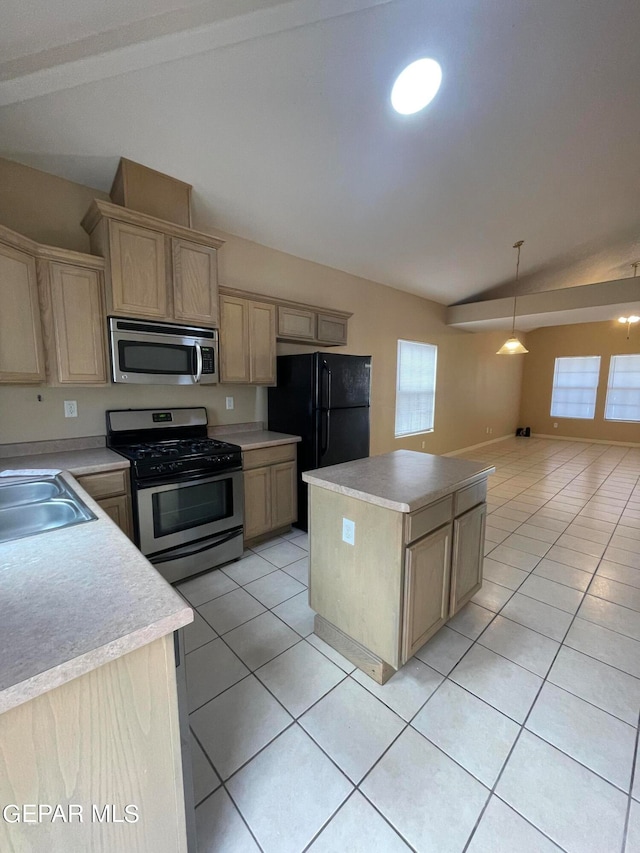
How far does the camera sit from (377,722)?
4.92 feet

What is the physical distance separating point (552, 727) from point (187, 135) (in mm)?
3616

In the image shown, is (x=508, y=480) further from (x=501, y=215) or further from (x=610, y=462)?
(x=501, y=215)

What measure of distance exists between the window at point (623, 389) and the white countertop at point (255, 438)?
26.4ft

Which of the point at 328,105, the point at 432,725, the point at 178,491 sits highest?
the point at 328,105

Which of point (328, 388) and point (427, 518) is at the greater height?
point (328, 388)

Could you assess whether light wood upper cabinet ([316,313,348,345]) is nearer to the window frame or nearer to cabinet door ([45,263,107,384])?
the window frame

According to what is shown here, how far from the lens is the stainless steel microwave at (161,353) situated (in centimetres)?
231

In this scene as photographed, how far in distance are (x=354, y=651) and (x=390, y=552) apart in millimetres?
651

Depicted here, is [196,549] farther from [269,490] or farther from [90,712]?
[90,712]

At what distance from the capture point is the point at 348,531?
1729 mm

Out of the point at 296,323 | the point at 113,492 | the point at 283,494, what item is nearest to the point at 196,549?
the point at 113,492

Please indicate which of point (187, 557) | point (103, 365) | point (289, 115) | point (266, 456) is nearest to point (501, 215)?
point (289, 115)

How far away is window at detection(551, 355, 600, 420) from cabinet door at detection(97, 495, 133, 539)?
946cm

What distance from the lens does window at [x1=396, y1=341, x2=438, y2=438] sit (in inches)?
207
